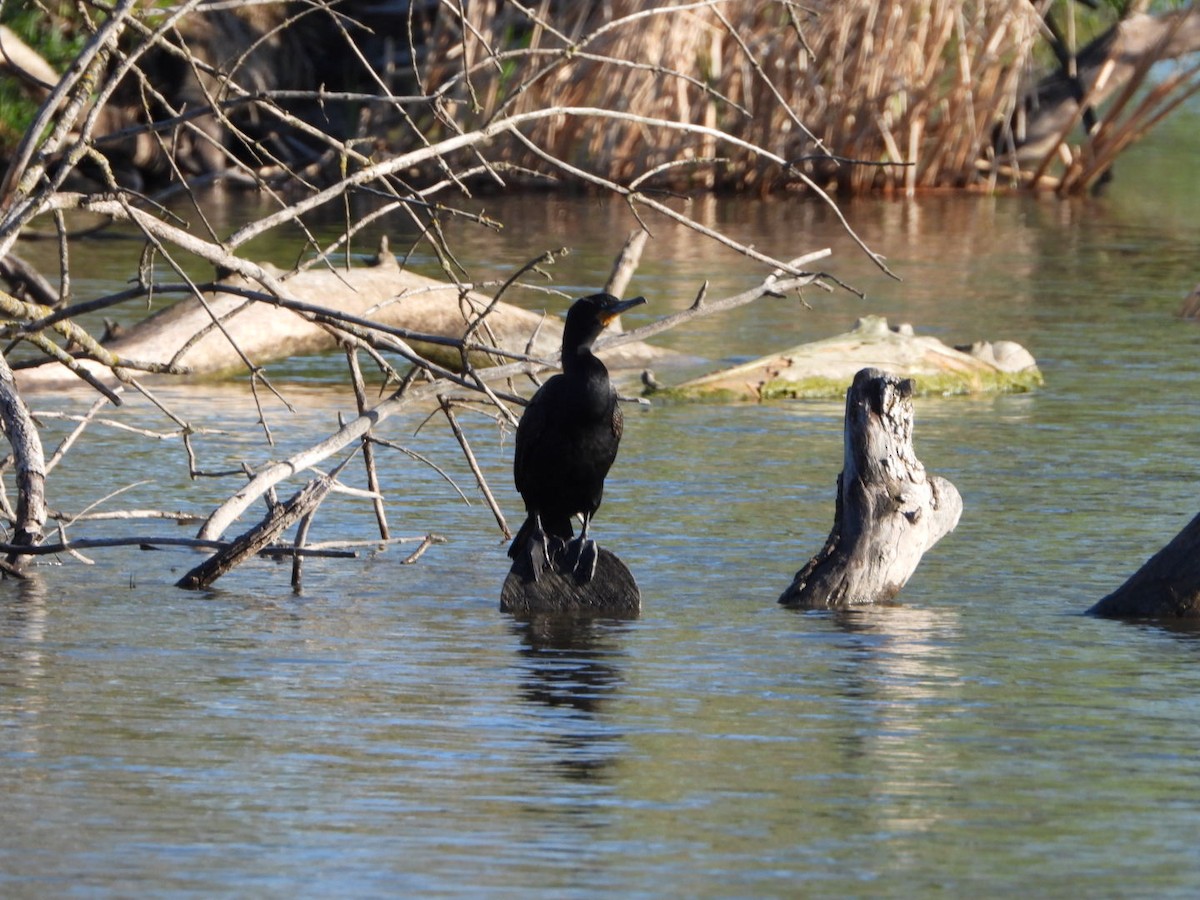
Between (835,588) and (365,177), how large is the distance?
6.81 ft

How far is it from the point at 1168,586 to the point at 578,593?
176 cm

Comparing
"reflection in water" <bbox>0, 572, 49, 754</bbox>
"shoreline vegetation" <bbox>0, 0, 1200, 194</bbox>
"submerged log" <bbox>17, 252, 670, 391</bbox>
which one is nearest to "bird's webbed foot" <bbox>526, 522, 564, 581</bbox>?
"reflection in water" <bbox>0, 572, 49, 754</bbox>

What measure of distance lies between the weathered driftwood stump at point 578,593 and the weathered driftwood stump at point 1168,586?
1.44 metres

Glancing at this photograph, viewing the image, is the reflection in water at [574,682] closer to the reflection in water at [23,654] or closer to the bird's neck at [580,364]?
the bird's neck at [580,364]

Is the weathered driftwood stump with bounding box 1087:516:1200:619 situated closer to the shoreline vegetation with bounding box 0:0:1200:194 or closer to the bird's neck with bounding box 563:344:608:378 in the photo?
the bird's neck with bounding box 563:344:608:378

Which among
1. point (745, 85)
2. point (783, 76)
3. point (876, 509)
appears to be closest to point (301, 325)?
point (876, 509)

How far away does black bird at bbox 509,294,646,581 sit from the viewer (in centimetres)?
677

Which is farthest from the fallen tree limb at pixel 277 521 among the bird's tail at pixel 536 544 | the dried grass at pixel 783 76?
the dried grass at pixel 783 76

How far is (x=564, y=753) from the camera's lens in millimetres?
5180

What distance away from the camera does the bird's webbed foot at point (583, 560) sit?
7055 millimetres

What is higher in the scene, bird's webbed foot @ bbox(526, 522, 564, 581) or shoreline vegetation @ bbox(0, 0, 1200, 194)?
shoreline vegetation @ bbox(0, 0, 1200, 194)

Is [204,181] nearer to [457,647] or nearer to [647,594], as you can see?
[457,647]

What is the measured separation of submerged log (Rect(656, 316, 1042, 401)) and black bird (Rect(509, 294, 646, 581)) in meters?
5.15

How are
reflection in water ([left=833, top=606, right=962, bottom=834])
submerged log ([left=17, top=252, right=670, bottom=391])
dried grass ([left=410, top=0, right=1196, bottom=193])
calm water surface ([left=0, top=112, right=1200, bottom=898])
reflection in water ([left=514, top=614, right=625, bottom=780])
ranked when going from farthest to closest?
dried grass ([left=410, top=0, right=1196, bottom=193]) → submerged log ([left=17, top=252, right=670, bottom=391]) → reflection in water ([left=514, top=614, right=625, bottom=780]) → reflection in water ([left=833, top=606, right=962, bottom=834]) → calm water surface ([left=0, top=112, right=1200, bottom=898])
